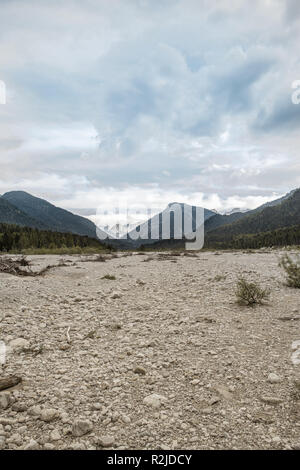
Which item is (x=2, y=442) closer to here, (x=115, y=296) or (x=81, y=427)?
(x=81, y=427)

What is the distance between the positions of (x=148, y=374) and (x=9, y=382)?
229cm

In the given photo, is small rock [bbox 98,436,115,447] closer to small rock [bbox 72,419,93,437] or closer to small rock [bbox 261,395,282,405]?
small rock [bbox 72,419,93,437]

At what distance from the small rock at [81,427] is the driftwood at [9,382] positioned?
1573 mm

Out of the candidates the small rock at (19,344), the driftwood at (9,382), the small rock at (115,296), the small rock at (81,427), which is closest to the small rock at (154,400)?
the small rock at (81,427)

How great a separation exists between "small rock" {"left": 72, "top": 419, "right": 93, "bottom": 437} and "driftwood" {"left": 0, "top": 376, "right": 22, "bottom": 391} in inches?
61.9

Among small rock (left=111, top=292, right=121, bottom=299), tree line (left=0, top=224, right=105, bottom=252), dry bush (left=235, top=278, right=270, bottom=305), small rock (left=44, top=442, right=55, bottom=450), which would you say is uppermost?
tree line (left=0, top=224, right=105, bottom=252)

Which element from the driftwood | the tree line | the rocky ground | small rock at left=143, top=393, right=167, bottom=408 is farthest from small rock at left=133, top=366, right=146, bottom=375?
the tree line

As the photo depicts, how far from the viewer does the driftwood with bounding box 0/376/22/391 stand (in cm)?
437

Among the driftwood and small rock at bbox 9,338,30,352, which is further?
small rock at bbox 9,338,30,352

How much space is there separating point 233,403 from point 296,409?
0.85m

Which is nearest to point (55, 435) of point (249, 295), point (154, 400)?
point (154, 400)
